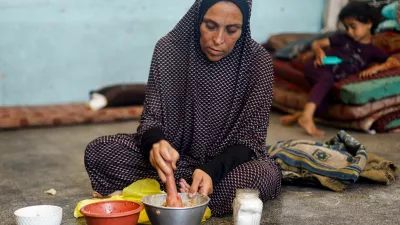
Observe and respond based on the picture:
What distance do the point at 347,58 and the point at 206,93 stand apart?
7.93ft

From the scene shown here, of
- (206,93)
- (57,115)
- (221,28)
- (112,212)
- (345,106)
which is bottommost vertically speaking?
(57,115)

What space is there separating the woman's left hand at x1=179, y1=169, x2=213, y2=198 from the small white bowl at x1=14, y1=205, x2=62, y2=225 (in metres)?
0.47

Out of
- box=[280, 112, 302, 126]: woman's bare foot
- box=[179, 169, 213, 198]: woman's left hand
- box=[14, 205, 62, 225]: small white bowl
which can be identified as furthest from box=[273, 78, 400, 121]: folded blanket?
box=[14, 205, 62, 225]: small white bowl

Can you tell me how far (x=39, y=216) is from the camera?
2.25 m

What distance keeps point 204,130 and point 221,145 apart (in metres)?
0.10

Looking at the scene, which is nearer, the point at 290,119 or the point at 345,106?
the point at 345,106

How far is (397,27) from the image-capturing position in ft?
17.4

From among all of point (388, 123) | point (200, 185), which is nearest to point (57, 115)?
point (388, 123)

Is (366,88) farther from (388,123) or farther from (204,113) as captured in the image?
(204,113)

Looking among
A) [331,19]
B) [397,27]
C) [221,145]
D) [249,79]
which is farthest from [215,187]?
[331,19]

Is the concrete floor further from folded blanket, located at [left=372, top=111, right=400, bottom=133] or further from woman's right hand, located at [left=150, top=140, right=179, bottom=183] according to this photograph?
woman's right hand, located at [left=150, top=140, right=179, bottom=183]

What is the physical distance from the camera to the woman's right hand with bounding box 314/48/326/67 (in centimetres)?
490

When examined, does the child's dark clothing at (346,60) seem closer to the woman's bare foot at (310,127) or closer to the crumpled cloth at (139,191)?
the woman's bare foot at (310,127)

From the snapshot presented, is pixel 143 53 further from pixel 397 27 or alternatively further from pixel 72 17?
pixel 397 27
